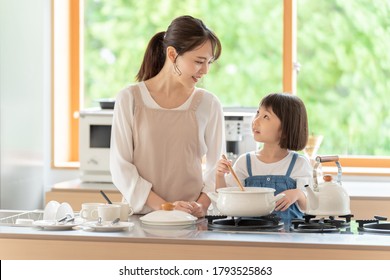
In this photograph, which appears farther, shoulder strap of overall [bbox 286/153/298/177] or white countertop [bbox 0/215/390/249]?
shoulder strap of overall [bbox 286/153/298/177]

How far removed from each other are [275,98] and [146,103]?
1.44ft

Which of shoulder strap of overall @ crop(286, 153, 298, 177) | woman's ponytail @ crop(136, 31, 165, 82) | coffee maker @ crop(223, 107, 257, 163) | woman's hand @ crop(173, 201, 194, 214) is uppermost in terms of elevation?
woman's ponytail @ crop(136, 31, 165, 82)

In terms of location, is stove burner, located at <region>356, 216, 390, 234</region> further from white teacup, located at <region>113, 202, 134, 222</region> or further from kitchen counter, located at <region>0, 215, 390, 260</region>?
white teacup, located at <region>113, 202, 134, 222</region>

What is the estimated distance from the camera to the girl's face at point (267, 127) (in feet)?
9.30

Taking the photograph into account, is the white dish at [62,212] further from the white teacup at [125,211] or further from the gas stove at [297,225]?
the gas stove at [297,225]

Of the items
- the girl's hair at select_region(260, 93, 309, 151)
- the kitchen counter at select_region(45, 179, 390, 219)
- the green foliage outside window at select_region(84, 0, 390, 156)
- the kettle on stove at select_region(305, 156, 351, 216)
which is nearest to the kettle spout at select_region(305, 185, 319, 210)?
the kettle on stove at select_region(305, 156, 351, 216)

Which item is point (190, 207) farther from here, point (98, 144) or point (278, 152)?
point (98, 144)

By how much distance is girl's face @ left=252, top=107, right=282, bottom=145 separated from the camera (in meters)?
2.83

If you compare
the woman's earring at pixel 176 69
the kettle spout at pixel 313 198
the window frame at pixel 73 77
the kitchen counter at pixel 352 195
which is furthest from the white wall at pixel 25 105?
the kettle spout at pixel 313 198

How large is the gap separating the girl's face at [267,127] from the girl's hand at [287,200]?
252 millimetres

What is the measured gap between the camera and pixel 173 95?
289 centimetres

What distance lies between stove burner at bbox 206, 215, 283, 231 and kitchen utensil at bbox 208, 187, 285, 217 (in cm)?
3
